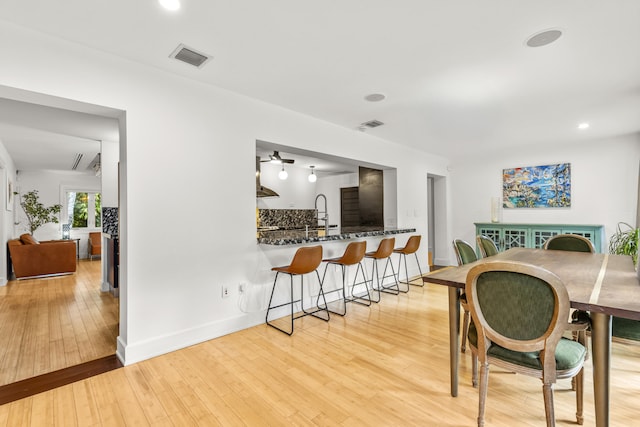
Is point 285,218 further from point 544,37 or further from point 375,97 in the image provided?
point 544,37

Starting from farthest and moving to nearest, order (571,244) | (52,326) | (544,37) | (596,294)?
1. (571,244)
2. (52,326)
3. (544,37)
4. (596,294)

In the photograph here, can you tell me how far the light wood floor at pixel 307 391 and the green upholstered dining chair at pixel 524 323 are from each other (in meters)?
0.31

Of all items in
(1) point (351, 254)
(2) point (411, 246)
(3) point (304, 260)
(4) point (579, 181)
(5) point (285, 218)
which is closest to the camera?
(3) point (304, 260)

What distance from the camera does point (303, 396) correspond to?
197 centimetres

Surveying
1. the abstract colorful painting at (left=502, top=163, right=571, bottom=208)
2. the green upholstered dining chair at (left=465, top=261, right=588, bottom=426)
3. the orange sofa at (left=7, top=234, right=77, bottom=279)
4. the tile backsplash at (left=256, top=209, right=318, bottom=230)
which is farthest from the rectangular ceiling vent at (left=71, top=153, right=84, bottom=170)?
the abstract colorful painting at (left=502, top=163, right=571, bottom=208)

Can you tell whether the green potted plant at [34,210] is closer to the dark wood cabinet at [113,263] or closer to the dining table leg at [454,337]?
the dark wood cabinet at [113,263]

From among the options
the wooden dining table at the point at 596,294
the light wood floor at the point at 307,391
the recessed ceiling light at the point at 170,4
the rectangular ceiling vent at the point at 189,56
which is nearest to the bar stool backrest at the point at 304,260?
the light wood floor at the point at 307,391

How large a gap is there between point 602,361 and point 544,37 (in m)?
2.05

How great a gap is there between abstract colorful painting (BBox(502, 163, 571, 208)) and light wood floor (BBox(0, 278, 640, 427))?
3623mm

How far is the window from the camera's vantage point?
332 inches

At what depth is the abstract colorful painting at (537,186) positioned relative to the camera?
5414 mm

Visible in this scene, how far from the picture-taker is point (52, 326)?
322 centimetres

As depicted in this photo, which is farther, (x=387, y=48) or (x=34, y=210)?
(x=34, y=210)

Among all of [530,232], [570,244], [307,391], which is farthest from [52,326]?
[530,232]
